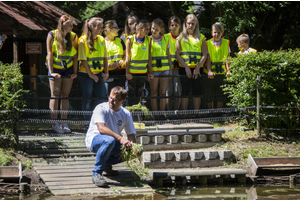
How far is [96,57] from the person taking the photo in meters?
8.52

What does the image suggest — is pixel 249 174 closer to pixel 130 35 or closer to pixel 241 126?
pixel 241 126

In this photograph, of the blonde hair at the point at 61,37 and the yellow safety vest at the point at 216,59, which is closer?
the blonde hair at the point at 61,37

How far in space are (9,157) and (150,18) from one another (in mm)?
12690

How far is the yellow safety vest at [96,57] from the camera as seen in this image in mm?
8477

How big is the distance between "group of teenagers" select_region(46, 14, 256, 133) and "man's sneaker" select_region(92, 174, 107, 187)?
7.34ft

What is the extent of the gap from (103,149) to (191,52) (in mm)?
3997

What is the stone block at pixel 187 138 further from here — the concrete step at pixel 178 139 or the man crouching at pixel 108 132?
the man crouching at pixel 108 132

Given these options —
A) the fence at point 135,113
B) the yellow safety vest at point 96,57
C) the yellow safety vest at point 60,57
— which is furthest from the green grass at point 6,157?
the yellow safety vest at point 96,57

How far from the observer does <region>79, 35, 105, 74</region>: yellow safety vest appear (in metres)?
8.48

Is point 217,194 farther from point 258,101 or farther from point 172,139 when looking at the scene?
point 258,101

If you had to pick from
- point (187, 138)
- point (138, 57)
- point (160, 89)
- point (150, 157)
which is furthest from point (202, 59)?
point (150, 157)

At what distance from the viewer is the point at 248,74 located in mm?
8812

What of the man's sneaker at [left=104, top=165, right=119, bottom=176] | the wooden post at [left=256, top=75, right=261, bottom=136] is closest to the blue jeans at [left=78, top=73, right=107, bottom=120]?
the man's sneaker at [left=104, top=165, right=119, bottom=176]

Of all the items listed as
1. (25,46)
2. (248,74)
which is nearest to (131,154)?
(248,74)
